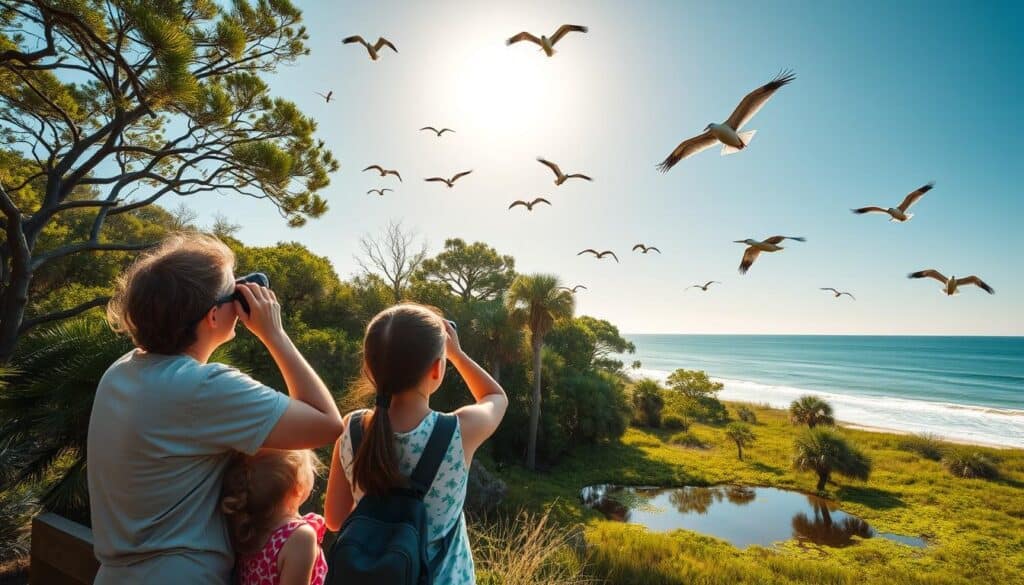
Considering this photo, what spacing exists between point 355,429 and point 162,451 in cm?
43

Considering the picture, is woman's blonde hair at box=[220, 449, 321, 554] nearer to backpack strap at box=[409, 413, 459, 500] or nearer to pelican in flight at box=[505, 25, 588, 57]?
backpack strap at box=[409, 413, 459, 500]

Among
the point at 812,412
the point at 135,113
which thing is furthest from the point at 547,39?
the point at 812,412

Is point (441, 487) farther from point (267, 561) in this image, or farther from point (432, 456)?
point (267, 561)

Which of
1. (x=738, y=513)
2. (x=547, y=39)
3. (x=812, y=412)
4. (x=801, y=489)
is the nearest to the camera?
(x=547, y=39)

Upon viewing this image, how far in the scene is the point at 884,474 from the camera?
19.0m

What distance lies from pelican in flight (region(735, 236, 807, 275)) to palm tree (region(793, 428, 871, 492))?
1480cm

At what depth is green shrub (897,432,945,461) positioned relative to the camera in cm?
2223

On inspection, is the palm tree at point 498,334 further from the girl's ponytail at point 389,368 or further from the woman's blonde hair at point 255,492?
the woman's blonde hair at point 255,492

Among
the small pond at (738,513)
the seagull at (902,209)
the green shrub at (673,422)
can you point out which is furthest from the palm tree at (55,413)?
the green shrub at (673,422)

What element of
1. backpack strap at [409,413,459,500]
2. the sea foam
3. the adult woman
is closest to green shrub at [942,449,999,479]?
the sea foam

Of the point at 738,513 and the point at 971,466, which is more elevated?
the point at 971,466

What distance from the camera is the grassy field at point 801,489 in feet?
28.3

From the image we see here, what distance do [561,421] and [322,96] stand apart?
16.1m

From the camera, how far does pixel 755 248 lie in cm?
660
